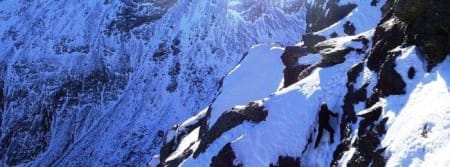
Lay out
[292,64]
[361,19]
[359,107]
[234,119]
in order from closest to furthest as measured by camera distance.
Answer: [359,107]
[234,119]
[292,64]
[361,19]

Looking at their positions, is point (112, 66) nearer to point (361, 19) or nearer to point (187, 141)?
point (361, 19)

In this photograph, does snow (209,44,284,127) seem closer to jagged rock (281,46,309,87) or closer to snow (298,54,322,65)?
jagged rock (281,46,309,87)

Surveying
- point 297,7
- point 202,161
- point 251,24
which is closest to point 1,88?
point 251,24

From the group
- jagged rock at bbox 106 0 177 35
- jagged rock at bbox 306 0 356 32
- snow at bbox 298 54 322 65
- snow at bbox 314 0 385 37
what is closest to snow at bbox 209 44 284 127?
snow at bbox 298 54 322 65

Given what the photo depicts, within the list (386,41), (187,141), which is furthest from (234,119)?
(386,41)

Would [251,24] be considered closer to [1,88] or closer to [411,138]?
[1,88]

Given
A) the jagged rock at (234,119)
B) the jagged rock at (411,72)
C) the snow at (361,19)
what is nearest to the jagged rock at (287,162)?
the jagged rock at (234,119)
